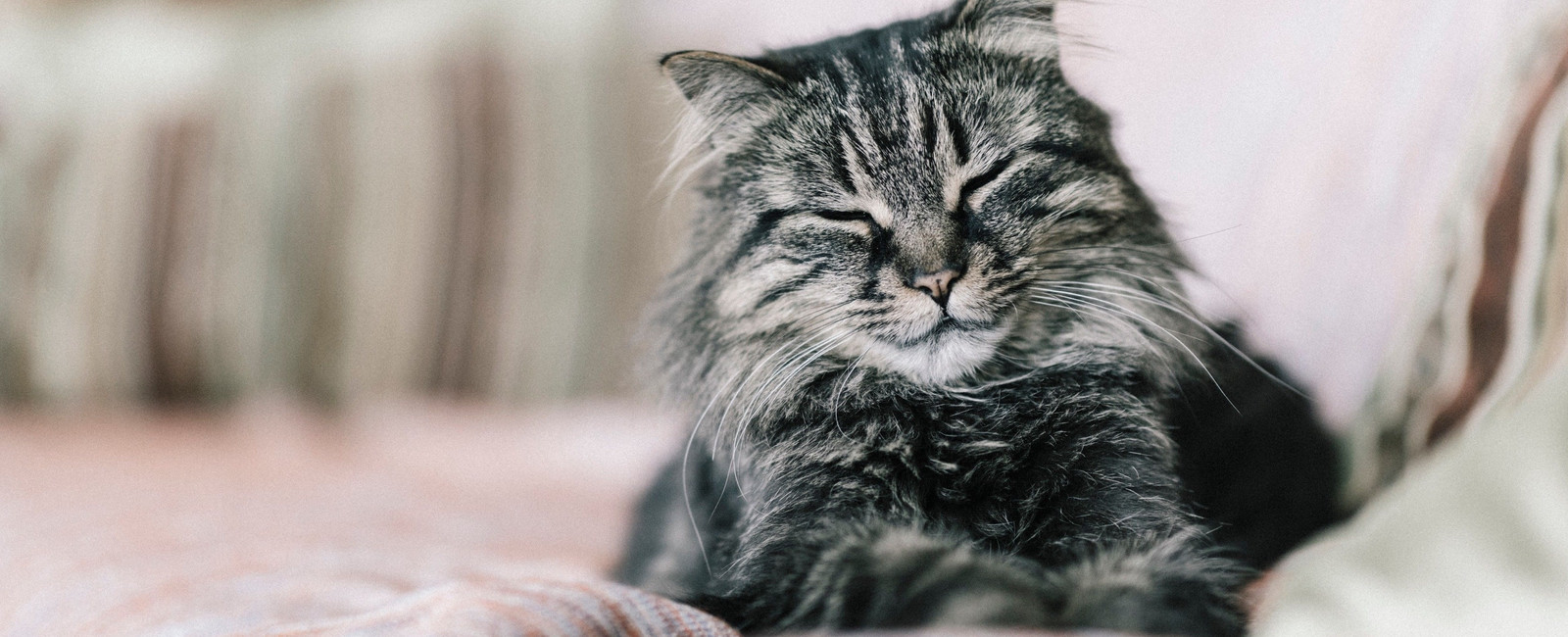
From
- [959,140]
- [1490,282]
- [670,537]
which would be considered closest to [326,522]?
[670,537]

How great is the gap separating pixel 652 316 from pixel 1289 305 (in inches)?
28.9

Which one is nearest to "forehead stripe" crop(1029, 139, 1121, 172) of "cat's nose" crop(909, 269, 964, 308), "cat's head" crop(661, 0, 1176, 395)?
"cat's head" crop(661, 0, 1176, 395)

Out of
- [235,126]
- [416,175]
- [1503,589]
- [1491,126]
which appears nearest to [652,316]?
[1503,589]

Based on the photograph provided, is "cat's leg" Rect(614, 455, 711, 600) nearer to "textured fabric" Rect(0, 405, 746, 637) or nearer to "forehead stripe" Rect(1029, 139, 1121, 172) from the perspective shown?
"textured fabric" Rect(0, 405, 746, 637)

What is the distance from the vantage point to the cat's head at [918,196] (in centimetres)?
67

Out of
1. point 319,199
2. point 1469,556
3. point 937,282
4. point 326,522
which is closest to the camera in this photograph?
point 1469,556

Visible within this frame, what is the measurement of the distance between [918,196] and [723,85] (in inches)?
7.4

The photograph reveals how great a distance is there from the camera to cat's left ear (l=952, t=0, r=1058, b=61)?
0.71 m

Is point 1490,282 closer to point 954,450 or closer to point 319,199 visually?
point 954,450

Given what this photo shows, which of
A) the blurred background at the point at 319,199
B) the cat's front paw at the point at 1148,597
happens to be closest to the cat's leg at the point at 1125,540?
the cat's front paw at the point at 1148,597

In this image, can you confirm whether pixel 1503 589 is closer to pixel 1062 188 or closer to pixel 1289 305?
pixel 1062 188

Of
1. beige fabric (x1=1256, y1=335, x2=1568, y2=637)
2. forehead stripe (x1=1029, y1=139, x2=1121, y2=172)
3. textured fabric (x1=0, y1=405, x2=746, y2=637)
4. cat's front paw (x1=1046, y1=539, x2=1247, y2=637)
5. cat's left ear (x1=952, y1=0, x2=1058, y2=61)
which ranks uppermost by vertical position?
cat's left ear (x1=952, y1=0, x2=1058, y2=61)

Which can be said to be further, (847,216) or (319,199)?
(319,199)

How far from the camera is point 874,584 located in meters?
0.59
